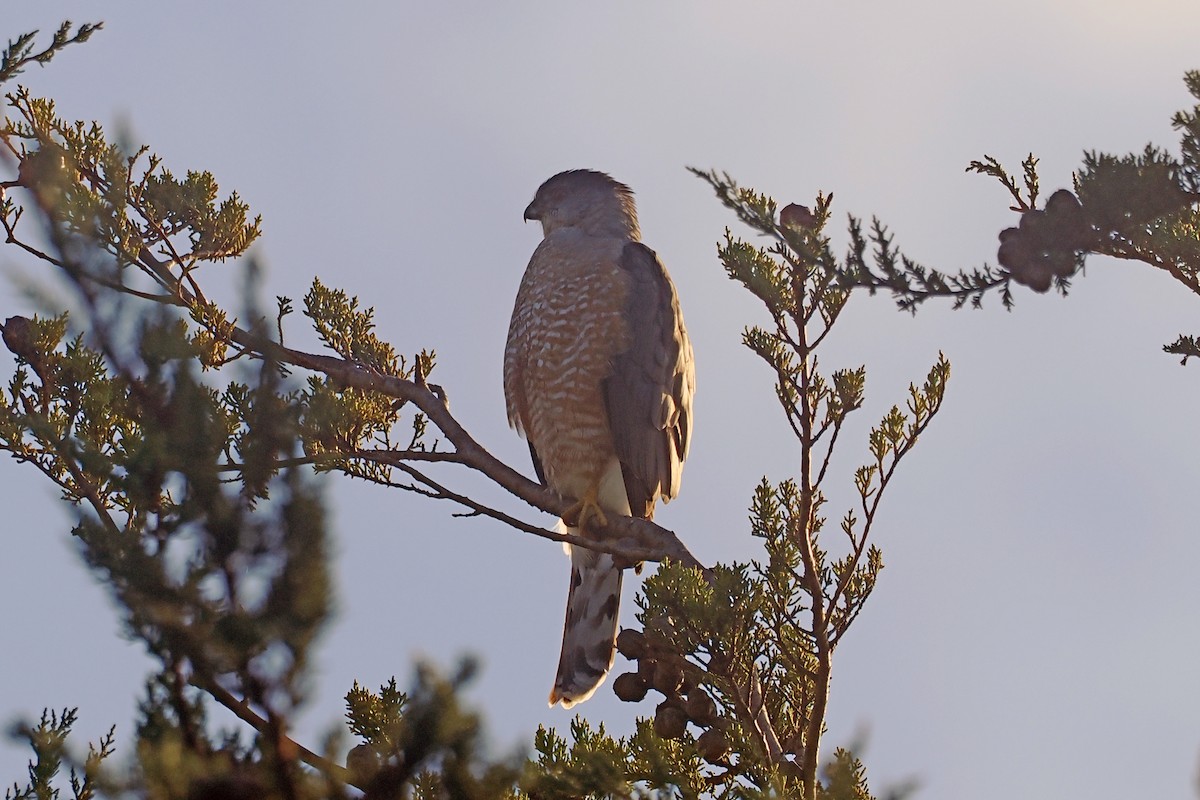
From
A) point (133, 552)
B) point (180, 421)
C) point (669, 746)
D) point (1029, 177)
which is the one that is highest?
point (1029, 177)

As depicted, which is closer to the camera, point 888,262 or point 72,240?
point 72,240

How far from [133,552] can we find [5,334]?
2696 mm

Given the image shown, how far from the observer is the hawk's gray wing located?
5.39 meters

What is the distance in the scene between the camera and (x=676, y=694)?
385 centimetres

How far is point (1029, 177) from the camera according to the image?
362 centimetres

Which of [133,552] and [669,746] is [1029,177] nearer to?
[669,746]

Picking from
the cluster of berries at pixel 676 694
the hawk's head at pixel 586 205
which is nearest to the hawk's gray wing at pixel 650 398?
the hawk's head at pixel 586 205

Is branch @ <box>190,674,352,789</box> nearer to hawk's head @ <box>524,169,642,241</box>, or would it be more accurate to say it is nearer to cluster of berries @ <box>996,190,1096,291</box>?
cluster of berries @ <box>996,190,1096,291</box>

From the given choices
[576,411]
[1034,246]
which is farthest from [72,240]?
[576,411]

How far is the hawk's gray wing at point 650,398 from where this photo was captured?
5.39 metres

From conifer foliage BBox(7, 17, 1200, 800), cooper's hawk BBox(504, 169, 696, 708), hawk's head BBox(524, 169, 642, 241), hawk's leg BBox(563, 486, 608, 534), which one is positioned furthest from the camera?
hawk's head BBox(524, 169, 642, 241)

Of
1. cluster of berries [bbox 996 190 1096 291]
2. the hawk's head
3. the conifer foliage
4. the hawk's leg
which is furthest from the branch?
the hawk's head

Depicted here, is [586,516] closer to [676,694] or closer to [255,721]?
[676,694]

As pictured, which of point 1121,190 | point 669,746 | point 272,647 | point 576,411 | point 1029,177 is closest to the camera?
point 272,647
